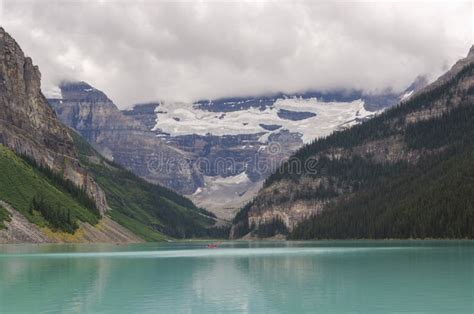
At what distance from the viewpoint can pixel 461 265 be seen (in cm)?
10906

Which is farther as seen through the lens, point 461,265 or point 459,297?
point 461,265

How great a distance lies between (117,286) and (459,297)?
42289mm

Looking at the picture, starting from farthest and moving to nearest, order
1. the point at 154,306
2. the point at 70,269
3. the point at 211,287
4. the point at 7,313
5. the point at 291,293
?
the point at 70,269 → the point at 211,287 → the point at 291,293 → the point at 154,306 → the point at 7,313

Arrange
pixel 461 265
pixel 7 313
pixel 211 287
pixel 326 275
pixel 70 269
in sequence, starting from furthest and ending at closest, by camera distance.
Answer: pixel 70 269
pixel 461 265
pixel 326 275
pixel 211 287
pixel 7 313

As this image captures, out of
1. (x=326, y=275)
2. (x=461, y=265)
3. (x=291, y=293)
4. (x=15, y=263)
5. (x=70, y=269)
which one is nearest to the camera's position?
(x=291, y=293)

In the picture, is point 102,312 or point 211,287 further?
point 211,287

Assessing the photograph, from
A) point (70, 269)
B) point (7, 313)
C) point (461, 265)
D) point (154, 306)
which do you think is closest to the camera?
point (7, 313)

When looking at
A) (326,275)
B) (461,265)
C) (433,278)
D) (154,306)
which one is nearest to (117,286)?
(154,306)

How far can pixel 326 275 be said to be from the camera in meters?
96.8

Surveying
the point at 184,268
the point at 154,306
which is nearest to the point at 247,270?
the point at 184,268

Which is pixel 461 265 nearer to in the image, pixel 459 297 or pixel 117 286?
pixel 459 297

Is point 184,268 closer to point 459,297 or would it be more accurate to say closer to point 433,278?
point 433,278

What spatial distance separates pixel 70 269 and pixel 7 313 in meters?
54.0

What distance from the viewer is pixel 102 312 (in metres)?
63.9
